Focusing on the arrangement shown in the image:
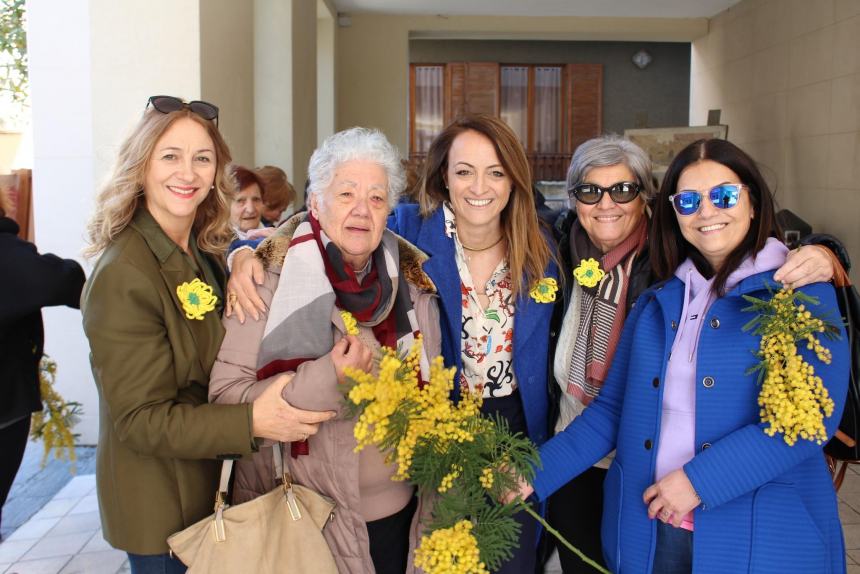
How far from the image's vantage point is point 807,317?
1.62 metres

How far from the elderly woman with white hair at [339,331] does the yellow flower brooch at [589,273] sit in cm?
51

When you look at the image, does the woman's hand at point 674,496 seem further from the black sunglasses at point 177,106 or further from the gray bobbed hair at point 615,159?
the black sunglasses at point 177,106

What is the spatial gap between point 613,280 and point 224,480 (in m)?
1.32

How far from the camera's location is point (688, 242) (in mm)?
2055

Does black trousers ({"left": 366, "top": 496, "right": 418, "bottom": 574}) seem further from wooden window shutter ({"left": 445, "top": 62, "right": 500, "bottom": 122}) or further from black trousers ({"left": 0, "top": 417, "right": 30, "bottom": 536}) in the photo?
wooden window shutter ({"left": 445, "top": 62, "right": 500, "bottom": 122})

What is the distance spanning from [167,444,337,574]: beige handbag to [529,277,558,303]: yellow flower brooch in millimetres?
970

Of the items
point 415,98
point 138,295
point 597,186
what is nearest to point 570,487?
point 597,186

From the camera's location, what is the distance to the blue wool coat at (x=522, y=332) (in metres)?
2.38

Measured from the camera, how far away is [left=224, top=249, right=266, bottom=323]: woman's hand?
1866mm

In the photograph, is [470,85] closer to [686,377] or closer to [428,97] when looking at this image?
[428,97]

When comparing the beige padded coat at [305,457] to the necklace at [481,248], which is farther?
the necklace at [481,248]

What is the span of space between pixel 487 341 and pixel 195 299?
100 centimetres

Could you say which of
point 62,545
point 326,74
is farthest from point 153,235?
point 326,74

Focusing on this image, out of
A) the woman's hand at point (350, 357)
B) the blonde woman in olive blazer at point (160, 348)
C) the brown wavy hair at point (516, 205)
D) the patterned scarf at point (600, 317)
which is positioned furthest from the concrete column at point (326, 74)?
the woman's hand at point (350, 357)
